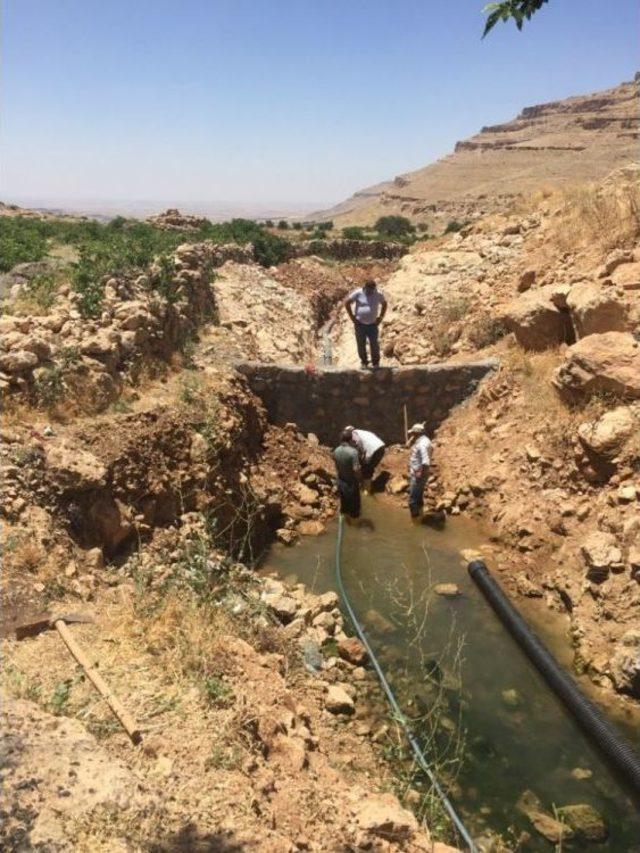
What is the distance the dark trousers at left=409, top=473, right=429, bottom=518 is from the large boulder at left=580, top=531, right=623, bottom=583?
2.60 m

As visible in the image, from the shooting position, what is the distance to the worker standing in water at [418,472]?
29.6 feet

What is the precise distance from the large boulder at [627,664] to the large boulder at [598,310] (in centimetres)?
448

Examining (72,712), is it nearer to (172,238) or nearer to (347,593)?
(347,593)

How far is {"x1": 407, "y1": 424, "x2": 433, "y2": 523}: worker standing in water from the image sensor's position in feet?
29.6

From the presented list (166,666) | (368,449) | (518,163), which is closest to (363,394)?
(368,449)

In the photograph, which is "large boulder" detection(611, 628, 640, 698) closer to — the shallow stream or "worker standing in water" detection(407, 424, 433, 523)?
the shallow stream

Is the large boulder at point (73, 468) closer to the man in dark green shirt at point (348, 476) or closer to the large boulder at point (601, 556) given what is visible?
the man in dark green shirt at point (348, 476)

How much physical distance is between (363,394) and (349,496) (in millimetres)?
2112

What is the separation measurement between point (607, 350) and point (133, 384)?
6.26 meters

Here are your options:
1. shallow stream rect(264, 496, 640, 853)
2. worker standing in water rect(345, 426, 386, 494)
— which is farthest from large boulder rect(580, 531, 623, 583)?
worker standing in water rect(345, 426, 386, 494)

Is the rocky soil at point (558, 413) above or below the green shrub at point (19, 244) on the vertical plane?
below

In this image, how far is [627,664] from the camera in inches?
228

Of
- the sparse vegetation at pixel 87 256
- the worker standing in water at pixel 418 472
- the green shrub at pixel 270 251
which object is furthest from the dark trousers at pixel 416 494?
the green shrub at pixel 270 251

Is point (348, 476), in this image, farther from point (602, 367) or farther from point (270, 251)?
point (270, 251)
